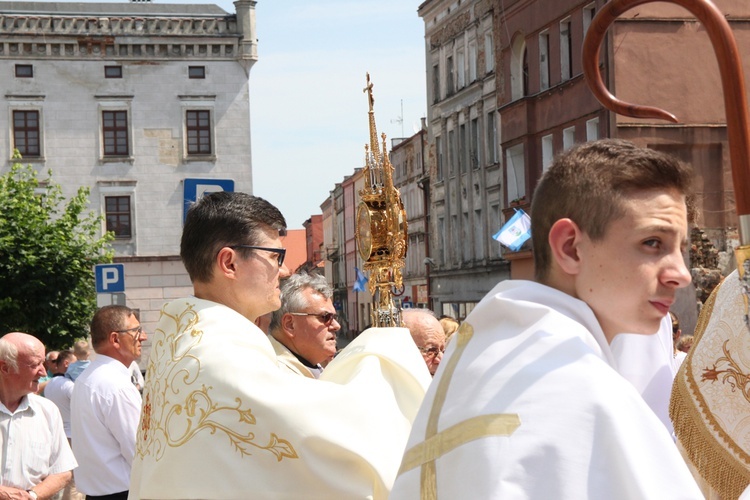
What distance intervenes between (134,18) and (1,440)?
3775 centimetres

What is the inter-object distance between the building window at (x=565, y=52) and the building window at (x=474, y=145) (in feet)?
38.8

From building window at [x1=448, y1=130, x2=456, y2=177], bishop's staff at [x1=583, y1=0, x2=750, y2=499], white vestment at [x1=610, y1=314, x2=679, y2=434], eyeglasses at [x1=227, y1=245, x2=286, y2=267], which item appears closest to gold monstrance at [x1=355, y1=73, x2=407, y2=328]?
eyeglasses at [x1=227, y1=245, x2=286, y2=267]

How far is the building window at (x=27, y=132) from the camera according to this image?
4256 cm

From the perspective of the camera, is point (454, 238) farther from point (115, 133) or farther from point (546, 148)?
point (546, 148)

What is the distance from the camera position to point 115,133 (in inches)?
1692

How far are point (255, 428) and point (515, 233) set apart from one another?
953 inches

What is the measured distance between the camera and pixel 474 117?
147 ft

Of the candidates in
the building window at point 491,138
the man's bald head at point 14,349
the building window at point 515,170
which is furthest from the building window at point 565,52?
the man's bald head at point 14,349

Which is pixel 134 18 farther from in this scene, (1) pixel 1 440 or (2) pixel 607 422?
(2) pixel 607 422

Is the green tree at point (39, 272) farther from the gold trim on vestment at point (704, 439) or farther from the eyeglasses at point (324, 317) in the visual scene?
the gold trim on vestment at point (704, 439)

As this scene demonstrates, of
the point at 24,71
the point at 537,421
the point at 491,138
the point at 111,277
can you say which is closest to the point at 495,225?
the point at 491,138

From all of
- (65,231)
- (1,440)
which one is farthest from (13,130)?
(1,440)

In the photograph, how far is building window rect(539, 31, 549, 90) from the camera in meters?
33.8

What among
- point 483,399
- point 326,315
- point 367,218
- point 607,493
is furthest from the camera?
point 326,315
